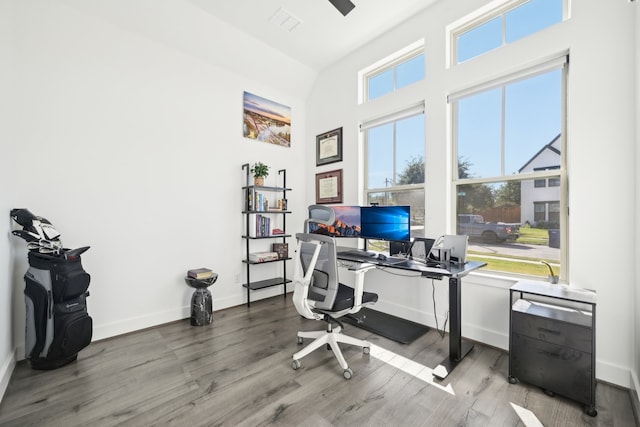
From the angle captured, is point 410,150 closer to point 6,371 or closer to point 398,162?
point 398,162

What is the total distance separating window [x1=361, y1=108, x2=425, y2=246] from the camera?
3.21m

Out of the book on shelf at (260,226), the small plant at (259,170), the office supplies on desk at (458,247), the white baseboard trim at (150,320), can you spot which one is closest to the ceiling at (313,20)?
the small plant at (259,170)

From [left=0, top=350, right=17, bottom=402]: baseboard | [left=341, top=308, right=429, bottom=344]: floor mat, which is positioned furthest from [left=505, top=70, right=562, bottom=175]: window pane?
[left=0, top=350, right=17, bottom=402]: baseboard

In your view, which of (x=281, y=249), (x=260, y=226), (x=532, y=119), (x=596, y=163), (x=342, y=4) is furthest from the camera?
(x=281, y=249)

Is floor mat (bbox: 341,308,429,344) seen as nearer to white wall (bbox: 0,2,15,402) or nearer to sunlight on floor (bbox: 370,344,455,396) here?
sunlight on floor (bbox: 370,344,455,396)

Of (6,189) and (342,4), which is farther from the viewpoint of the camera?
(6,189)

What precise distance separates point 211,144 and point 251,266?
1725 millimetres

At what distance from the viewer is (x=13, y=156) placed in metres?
2.28

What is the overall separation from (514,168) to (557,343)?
1.49m

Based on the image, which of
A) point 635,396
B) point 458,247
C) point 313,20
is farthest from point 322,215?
point 635,396

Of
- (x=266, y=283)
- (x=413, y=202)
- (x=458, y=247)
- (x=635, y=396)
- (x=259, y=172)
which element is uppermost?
(x=259, y=172)

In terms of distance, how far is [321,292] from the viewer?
2.23 metres

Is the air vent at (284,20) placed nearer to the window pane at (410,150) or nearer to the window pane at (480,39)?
the window pane at (410,150)

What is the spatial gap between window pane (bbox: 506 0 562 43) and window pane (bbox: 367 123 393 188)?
4.69 feet
